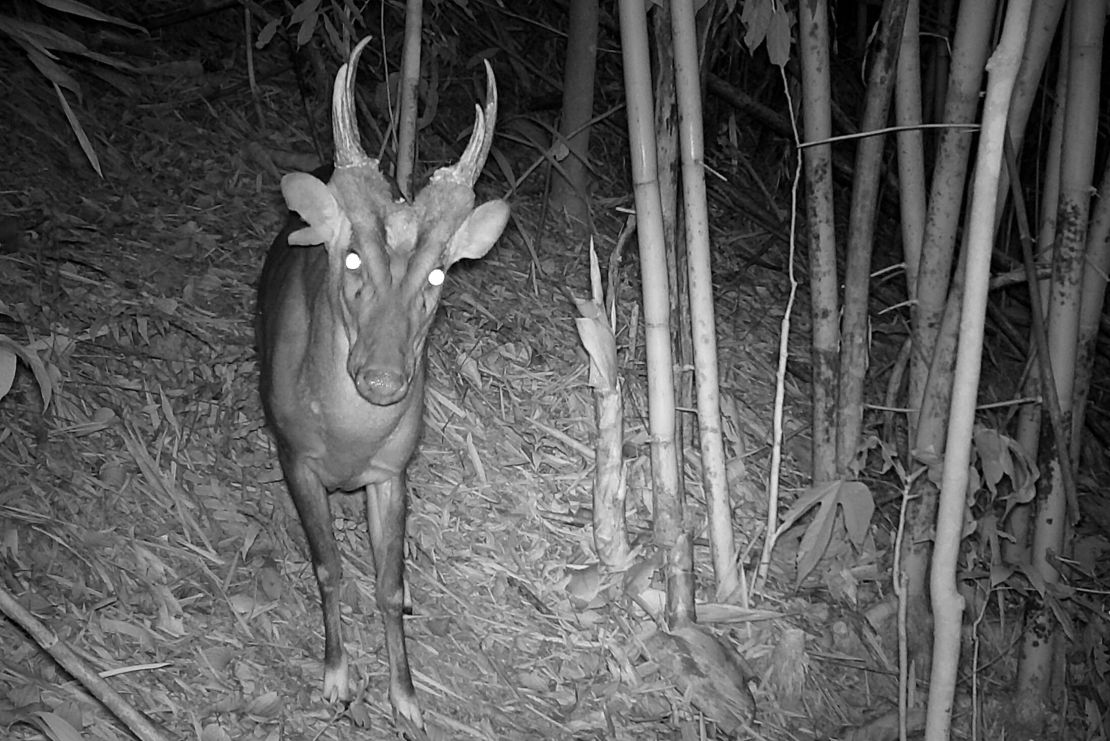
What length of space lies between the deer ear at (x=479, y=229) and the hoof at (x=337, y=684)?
1195 millimetres

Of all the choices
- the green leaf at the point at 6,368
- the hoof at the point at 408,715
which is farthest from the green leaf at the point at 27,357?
the hoof at the point at 408,715

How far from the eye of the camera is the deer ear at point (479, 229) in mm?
3516

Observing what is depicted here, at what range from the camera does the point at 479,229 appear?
140 inches

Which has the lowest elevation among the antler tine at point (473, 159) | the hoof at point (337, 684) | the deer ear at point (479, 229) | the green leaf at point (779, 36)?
the hoof at point (337, 684)

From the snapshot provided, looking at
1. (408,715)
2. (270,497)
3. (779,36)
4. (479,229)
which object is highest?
(779,36)

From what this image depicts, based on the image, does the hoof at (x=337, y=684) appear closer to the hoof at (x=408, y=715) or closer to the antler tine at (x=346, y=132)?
the hoof at (x=408, y=715)

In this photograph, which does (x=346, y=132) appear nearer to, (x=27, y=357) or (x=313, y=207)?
(x=313, y=207)

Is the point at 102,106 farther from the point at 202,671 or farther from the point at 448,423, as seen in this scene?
the point at 202,671

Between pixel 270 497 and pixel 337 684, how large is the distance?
0.87 meters

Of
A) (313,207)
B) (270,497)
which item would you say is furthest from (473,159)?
(270,497)

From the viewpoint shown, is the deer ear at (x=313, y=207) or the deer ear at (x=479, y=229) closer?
the deer ear at (x=313, y=207)

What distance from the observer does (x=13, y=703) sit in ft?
9.41

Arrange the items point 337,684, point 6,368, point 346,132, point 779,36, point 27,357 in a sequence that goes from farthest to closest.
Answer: point 337,684, point 346,132, point 779,36, point 27,357, point 6,368

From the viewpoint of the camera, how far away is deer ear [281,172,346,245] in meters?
3.28
